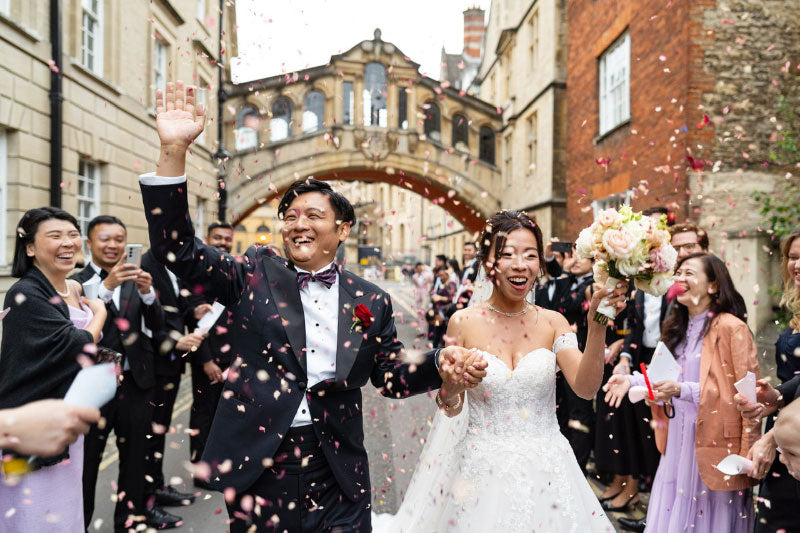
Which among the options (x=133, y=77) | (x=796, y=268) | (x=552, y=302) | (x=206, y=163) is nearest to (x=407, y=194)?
(x=206, y=163)

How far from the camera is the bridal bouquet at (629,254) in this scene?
247 centimetres

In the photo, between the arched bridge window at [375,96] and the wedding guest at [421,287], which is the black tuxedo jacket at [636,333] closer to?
the wedding guest at [421,287]

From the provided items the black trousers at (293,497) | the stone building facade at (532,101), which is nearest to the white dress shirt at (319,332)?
the black trousers at (293,497)

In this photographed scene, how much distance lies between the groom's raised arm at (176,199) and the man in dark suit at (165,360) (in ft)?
8.15

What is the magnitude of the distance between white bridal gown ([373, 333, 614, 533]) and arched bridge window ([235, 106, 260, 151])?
19.5 meters

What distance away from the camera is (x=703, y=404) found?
11.4 ft

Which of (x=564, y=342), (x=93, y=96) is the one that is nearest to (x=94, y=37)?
(x=93, y=96)

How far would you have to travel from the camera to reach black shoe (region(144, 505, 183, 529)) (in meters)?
4.41

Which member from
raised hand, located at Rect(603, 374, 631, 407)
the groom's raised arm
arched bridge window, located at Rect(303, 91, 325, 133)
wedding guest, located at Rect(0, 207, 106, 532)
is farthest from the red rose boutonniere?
arched bridge window, located at Rect(303, 91, 325, 133)

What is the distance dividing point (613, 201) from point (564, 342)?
1035 cm

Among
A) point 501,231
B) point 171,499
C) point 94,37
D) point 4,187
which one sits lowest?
point 171,499

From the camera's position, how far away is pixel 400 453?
6133mm

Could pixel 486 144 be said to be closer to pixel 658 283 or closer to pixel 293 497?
pixel 658 283

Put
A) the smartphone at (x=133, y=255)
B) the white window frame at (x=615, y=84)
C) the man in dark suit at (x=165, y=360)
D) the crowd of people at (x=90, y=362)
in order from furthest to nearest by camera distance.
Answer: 1. the white window frame at (x=615, y=84)
2. the man in dark suit at (x=165, y=360)
3. the smartphone at (x=133, y=255)
4. the crowd of people at (x=90, y=362)
